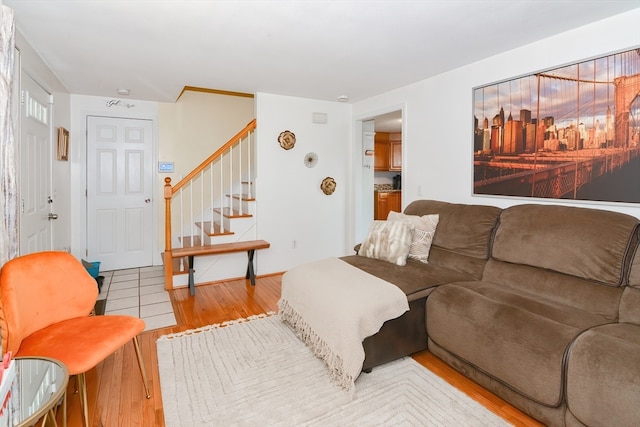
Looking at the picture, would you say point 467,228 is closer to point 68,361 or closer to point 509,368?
point 509,368

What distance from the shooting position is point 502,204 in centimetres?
300

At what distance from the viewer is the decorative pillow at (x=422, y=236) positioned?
2.96 metres

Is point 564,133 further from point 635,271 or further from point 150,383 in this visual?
point 150,383

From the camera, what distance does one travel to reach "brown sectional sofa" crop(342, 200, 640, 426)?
1526 mm

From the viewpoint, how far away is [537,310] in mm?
1907

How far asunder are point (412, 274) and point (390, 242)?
43 centimetres

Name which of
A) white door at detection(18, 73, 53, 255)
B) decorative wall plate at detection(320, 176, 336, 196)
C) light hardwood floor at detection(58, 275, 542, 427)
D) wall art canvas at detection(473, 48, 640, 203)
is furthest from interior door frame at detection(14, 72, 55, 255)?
wall art canvas at detection(473, 48, 640, 203)

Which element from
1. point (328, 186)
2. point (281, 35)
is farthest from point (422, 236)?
point (328, 186)

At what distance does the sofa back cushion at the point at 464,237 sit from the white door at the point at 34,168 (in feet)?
10.6

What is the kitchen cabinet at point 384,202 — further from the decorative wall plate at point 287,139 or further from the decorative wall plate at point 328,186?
the decorative wall plate at point 287,139

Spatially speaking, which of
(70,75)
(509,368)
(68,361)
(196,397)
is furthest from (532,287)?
(70,75)

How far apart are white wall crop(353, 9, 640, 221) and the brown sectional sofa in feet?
1.48

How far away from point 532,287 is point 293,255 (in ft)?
9.91

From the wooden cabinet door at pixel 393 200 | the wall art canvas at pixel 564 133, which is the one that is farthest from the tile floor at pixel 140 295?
the wooden cabinet door at pixel 393 200
